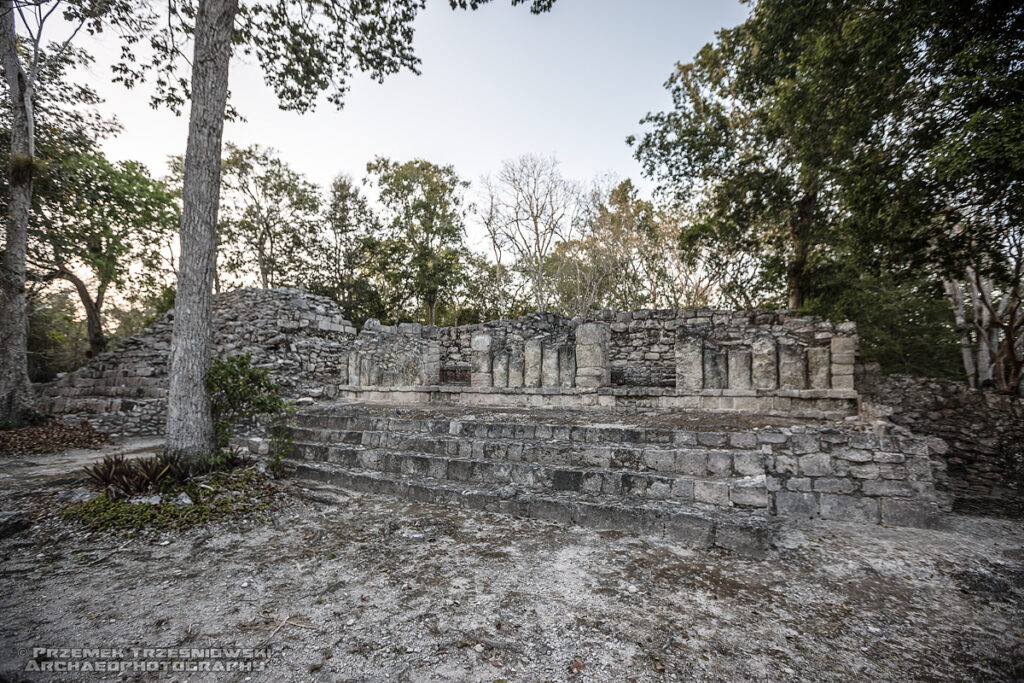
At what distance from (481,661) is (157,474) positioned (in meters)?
4.11

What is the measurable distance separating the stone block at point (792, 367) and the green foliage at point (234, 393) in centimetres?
645

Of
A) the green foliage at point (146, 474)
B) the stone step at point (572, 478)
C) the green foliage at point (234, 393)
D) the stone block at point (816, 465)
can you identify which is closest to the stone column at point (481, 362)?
the stone step at point (572, 478)

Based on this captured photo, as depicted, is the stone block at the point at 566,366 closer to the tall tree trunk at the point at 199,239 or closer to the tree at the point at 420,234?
the tall tree trunk at the point at 199,239

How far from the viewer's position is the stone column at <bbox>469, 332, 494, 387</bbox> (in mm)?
7199

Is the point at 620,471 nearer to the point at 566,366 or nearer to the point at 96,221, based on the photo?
the point at 566,366

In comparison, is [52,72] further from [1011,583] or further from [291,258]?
[1011,583]

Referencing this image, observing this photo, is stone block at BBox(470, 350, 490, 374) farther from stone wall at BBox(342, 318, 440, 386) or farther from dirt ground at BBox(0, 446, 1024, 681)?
dirt ground at BBox(0, 446, 1024, 681)

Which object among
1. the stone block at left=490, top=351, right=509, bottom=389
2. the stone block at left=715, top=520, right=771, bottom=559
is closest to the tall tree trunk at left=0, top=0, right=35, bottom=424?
the stone block at left=490, top=351, right=509, bottom=389

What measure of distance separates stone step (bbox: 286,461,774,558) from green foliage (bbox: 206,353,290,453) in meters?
1.50

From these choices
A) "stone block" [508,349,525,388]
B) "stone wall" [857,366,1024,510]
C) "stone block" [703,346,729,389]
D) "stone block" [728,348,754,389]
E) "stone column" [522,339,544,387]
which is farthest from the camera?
"stone block" [508,349,525,388]

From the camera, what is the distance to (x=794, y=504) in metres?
3.60

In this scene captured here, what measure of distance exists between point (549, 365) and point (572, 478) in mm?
3109

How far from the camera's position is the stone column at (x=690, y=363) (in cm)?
561

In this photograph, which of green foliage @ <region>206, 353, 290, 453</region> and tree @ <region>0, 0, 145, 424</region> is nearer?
green foliage @ <region>206, 353, 290, 453</region>
